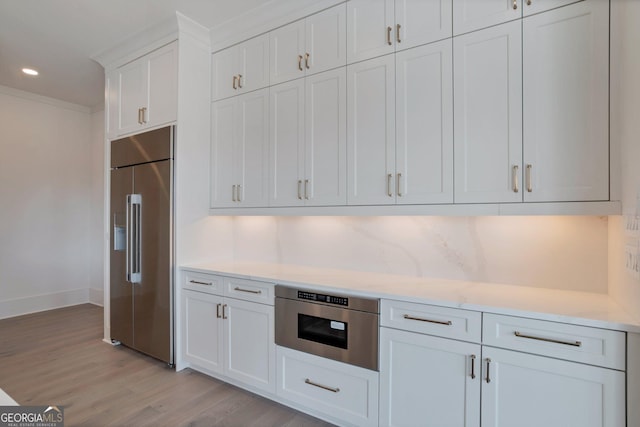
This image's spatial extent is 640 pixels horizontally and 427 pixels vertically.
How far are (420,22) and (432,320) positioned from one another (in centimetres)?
173

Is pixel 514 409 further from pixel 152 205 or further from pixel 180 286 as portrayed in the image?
pixel 152 205

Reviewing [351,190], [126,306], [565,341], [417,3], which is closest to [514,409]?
[565,341]

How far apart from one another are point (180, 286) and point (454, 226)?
7.34 ft

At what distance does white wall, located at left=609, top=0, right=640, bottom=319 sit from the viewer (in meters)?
1.38

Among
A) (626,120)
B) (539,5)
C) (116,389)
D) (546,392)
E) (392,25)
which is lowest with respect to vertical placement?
(116,389)

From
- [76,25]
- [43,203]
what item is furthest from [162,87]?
[43,203]

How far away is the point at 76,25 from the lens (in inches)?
112

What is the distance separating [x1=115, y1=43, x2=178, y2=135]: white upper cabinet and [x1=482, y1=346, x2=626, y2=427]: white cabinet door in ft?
9.55

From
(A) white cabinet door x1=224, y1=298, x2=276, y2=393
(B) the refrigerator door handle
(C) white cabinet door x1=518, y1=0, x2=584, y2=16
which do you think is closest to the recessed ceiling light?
(B) the refrigerator door handle

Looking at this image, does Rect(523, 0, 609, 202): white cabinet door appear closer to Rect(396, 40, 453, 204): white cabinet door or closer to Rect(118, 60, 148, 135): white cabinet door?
Rect(396, 40, 453, 204): white cabinet door

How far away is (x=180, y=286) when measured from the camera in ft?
9.34

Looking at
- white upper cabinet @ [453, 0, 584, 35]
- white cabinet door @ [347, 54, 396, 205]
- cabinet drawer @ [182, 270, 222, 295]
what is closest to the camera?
white upper cabinet @ [453, 0, 584, 35]

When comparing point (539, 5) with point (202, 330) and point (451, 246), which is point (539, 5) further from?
point (202, 330)

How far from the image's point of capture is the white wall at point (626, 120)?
138cm
